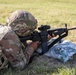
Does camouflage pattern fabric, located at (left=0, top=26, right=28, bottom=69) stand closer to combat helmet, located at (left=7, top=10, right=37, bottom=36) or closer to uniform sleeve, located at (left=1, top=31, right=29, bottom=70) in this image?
uniform sleeve, located at (left=1, top=31, right=29, bottom=70)

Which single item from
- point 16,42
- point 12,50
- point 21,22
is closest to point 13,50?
point 12,50

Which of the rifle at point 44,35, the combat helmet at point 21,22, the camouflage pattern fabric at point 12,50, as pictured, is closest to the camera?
the camouflage pattern fabric at point 12,50

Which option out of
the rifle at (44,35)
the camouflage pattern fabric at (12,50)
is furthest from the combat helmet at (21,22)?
the camouflage pattern fabric at (12,50)

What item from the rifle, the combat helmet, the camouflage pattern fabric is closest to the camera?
the camouflage pattern fabric

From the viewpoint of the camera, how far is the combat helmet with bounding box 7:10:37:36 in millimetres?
6047

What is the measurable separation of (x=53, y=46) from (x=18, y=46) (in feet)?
4.60

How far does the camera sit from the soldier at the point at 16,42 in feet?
18.3

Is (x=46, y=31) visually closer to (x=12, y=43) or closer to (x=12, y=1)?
(x=12, y=43)

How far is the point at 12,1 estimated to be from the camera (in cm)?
2119

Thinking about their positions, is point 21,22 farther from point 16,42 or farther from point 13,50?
point 13,50

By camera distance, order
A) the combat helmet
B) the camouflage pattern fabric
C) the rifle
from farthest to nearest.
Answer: the rifle
the combat helmet
the camouflage pattern fabric

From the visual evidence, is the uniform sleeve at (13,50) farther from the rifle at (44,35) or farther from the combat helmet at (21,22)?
the rifle at (44,35)

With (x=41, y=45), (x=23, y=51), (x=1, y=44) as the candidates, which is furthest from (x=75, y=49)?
(x=1, y=44)

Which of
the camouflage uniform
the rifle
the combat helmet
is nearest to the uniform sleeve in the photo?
the camouflage uniform
